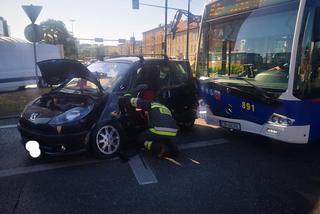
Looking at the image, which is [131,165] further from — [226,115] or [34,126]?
[226,115]

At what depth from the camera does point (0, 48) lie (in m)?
13.4

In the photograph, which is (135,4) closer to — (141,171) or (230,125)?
(230,125)

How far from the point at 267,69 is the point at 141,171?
105 inches

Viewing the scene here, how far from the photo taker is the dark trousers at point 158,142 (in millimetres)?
4633

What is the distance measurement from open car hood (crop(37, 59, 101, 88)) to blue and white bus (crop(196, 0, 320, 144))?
2494 mm

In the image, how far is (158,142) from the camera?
4688mm

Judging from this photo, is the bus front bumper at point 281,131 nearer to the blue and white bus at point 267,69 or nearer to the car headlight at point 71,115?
the blue and white bus at point 267,69

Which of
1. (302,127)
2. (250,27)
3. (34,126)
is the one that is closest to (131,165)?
(34,126)

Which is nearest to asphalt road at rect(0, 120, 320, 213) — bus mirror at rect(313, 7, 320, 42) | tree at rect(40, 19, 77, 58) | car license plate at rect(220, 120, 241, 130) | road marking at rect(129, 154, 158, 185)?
road marking at rect(129, 154, 158, 185)

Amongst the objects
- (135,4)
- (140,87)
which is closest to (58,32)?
(135,4)

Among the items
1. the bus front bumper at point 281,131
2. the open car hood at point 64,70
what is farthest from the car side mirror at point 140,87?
the bus front bumper at point 281,131

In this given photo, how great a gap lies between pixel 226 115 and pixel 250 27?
167 cm

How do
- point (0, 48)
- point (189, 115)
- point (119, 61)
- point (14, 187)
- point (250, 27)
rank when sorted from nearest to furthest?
1. point (14, 187)
2. point (250, 27)
3. point (119, 61)
4. point (189, 115)
5. point (0, 48)

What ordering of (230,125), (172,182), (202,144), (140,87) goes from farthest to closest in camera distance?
(202,144), (230,125), (140,87), (172,182)
